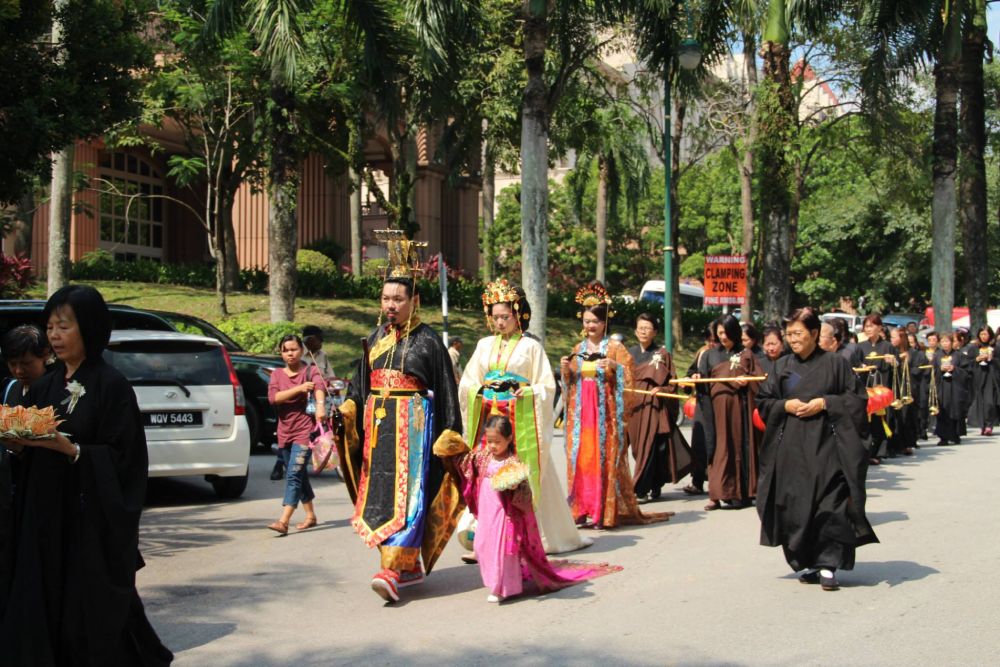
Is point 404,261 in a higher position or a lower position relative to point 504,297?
higher

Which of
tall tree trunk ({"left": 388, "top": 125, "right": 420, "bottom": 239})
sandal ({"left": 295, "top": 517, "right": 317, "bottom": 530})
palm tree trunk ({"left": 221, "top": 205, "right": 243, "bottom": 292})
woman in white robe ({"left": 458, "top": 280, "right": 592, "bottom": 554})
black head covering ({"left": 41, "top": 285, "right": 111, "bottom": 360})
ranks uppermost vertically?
tall tree trunk ({"left": 388, "top": 125, "right": 420, "bottom": 239})

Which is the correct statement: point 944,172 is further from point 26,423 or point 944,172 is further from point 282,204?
point 26,423

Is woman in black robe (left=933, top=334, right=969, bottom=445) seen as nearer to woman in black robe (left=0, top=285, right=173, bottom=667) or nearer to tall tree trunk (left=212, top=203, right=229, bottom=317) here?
tall tree trunk (left=212, top=203, right=229, bottom=317)

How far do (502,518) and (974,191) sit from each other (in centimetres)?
2199

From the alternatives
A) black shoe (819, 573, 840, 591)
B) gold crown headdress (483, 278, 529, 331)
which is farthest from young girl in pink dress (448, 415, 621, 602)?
black shoe (819, 573, 840, 591)

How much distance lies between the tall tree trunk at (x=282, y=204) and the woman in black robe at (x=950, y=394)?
450 inches

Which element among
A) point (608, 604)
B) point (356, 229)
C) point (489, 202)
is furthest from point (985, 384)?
point (489, 202)

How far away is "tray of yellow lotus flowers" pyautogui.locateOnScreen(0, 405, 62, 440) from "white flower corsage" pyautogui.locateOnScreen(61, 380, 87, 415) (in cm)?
20

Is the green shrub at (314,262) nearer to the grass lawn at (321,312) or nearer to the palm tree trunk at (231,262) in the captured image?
the palm tree trunk at (231,262)

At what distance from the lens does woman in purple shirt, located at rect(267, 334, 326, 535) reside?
9.88 metres

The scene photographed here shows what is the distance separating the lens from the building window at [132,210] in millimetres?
34188

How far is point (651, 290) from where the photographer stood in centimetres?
4878

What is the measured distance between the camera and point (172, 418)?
10.9m

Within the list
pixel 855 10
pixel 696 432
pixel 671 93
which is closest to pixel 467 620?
pixel 696 432
